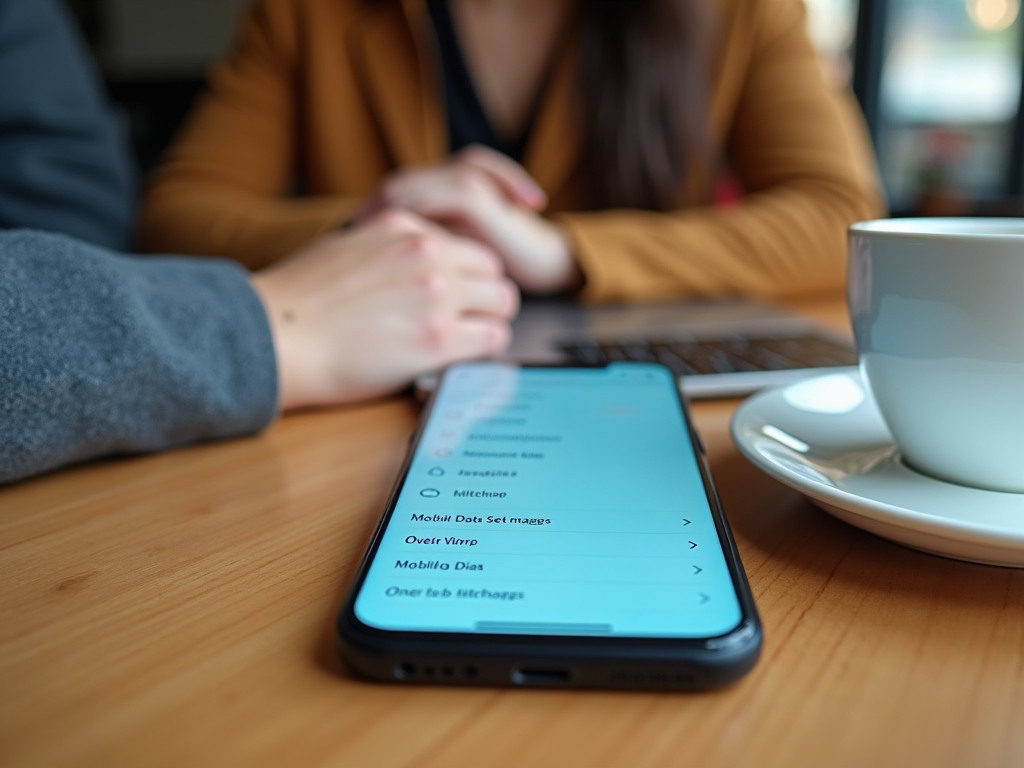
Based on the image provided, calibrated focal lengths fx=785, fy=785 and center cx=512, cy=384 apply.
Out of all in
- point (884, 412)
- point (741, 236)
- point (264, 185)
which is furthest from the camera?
point (264, 185)

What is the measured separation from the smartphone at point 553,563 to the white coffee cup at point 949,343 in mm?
74

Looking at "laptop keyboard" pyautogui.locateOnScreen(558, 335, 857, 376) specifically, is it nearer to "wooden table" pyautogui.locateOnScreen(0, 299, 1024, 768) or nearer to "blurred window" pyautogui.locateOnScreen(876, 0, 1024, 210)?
"wooden table" pyautogui.locateOnScreen(0, 299, 1024, 768)

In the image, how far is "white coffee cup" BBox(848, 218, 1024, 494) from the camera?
24 cm

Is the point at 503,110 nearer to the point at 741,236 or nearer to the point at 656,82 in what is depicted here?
the point at 656,82

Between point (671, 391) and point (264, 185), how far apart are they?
2.52 feet

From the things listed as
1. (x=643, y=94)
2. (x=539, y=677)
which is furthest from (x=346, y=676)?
(x=643, y=94)

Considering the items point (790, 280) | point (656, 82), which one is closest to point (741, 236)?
point (790, 280)

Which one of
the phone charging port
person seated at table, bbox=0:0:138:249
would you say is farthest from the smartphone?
person seated at table, bbox=0:0:138:249

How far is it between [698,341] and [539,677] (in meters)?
0.33

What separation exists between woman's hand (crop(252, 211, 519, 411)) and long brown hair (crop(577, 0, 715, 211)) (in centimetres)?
40

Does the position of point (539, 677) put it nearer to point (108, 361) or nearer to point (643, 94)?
point (108, 361)

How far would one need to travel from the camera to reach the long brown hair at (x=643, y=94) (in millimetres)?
847

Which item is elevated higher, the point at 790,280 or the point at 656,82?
the point at 656,82

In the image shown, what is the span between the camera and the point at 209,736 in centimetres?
17
